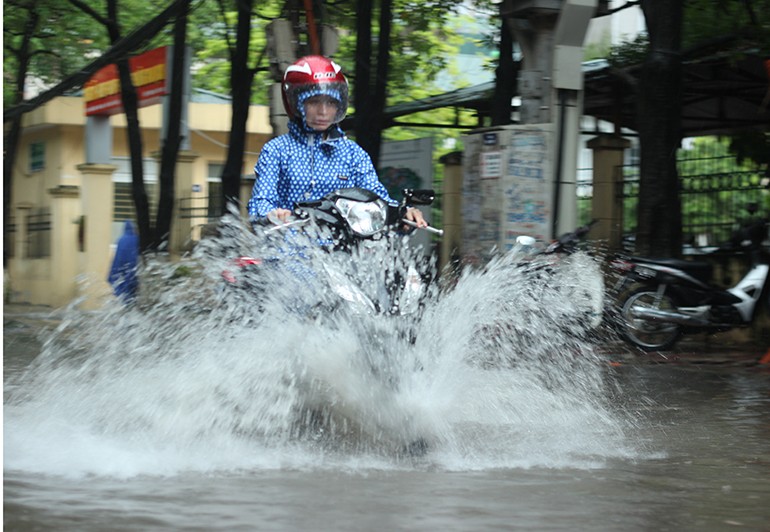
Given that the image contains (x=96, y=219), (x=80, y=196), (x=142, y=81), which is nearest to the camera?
(x=142, y=81)

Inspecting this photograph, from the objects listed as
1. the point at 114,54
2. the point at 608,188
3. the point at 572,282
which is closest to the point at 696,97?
the point at 608,188

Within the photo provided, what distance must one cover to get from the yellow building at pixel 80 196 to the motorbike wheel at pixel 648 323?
9.41m

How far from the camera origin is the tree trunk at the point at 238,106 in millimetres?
17281

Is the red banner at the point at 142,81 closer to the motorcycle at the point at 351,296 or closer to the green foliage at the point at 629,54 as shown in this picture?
the green foliage at the point at 629,54

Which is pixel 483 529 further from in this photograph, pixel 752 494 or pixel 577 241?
pixel 577 241

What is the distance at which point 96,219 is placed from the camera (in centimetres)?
2481

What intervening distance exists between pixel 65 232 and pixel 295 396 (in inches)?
885

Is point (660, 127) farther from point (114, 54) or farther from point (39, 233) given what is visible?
point (39, 233)

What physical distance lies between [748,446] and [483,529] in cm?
268

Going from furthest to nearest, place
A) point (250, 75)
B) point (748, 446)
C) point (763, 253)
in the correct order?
point (250, 75)
point (763, 253)
point (748, 446)

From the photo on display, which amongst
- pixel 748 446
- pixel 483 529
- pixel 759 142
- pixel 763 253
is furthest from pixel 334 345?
pixel 759 142

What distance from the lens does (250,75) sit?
18.5m

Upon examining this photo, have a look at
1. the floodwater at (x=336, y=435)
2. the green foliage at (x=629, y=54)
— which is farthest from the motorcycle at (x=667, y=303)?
the green foliage at (x=629, y=54)

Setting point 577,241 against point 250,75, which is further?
point 250,75
